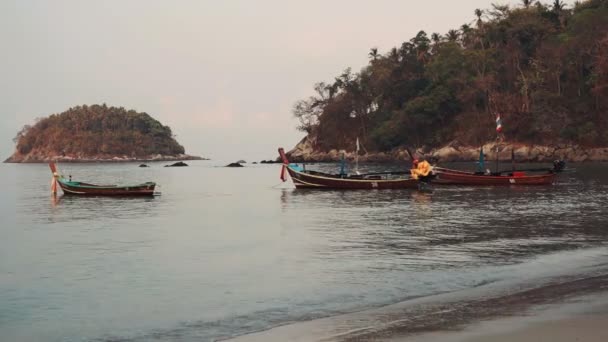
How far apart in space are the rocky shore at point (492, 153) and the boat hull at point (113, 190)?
5162cm

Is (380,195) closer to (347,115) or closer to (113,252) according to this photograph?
(113,252)

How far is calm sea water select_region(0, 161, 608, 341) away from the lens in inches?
470

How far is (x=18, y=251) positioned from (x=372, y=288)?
13984 mm

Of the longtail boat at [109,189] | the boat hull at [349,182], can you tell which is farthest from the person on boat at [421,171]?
the longtail boat at [109,189]

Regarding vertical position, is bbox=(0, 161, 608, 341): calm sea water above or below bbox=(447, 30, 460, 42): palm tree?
below

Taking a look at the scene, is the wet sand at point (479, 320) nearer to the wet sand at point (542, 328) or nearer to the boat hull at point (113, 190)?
the wet sand at point (542, 328)

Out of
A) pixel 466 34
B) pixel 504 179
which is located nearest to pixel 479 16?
pixel 466 34

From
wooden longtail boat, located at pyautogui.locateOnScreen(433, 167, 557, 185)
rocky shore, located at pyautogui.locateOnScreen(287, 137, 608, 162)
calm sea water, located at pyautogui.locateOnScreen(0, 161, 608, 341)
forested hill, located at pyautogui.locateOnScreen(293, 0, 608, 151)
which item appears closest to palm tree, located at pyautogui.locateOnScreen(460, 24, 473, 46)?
forested hill, located at pyautogui.locateOnScreen(293, 0, 608, 151)

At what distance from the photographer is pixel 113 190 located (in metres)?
A: 45.5

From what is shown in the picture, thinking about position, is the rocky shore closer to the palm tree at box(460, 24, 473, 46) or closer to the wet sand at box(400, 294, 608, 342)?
the palm tree at box(460, 24, 473, 46)

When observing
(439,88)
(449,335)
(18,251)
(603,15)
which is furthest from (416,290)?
(439,88)

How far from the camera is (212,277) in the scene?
52.5 ft

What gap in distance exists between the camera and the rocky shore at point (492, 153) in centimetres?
9088

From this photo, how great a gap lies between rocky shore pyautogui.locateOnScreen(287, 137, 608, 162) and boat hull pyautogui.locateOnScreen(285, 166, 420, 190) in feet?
139
